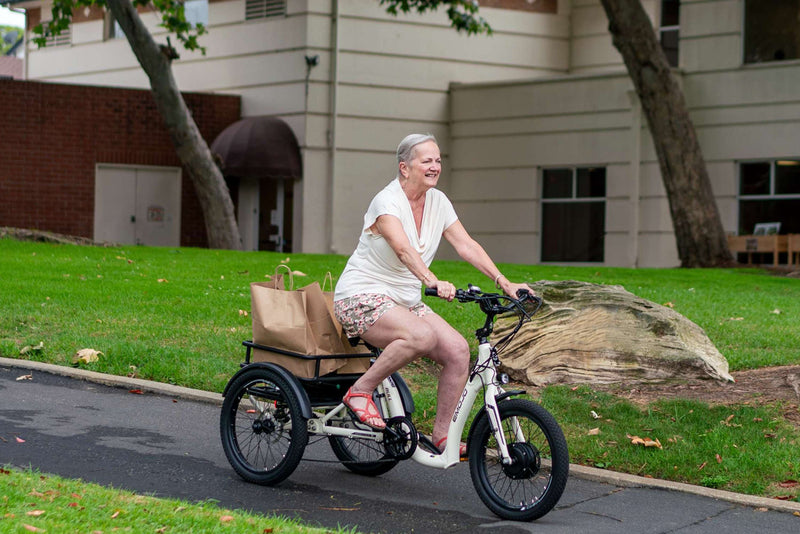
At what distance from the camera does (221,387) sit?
8727 mm

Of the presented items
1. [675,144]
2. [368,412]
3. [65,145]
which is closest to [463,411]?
[368,412]

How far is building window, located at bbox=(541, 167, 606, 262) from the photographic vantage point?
2647 cm

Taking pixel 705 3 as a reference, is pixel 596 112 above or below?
below

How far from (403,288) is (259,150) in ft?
66.2

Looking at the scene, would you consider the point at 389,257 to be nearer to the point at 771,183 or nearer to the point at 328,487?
the point at 328,487

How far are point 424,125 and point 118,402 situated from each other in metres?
20.2

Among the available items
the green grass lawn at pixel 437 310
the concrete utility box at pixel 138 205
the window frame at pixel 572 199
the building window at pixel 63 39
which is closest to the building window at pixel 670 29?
the window frame at pixel 572 199

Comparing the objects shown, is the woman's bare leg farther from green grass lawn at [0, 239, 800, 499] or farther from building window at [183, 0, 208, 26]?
building window at [183, 0, 208, 26]

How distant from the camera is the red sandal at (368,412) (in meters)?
5.94

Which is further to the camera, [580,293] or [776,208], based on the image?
[776,208]

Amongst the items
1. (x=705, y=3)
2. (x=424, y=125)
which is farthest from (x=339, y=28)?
(x=705, y=3)

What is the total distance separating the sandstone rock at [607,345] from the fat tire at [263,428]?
2858 millimetres

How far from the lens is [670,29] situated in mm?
27219

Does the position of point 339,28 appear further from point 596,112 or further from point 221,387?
point 221,387
